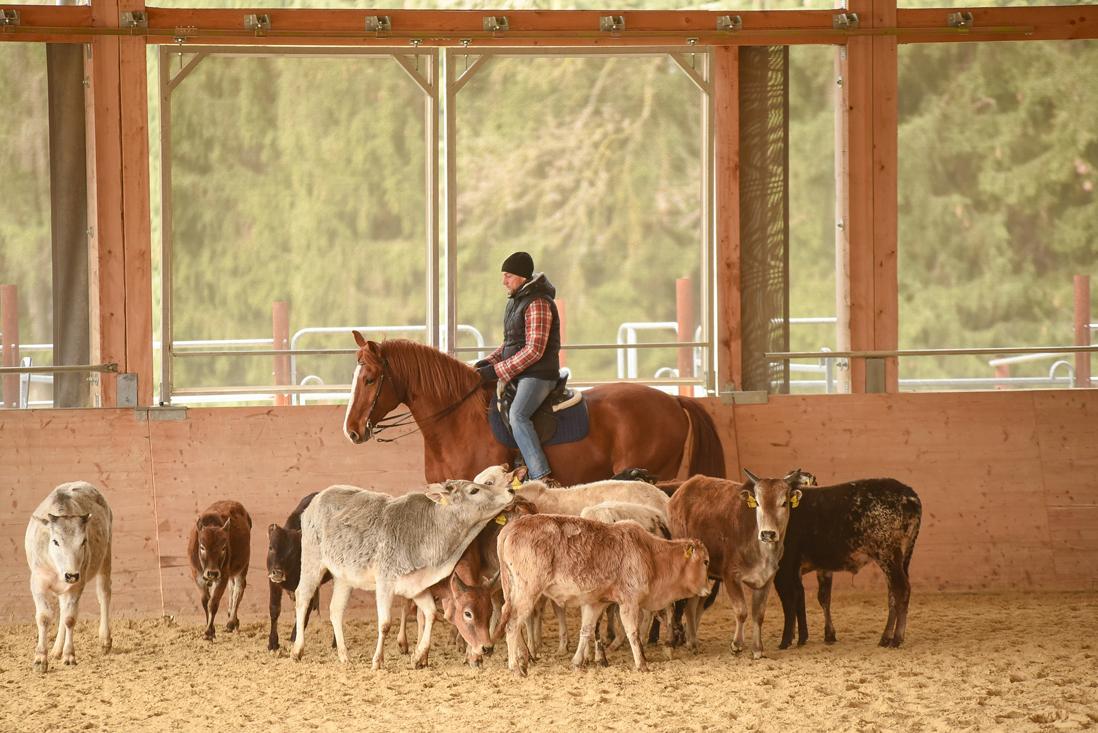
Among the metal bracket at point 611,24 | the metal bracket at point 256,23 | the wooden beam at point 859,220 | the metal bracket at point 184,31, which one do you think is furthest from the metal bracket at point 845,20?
the metal bracket at point 184,31

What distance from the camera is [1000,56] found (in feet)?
40.5

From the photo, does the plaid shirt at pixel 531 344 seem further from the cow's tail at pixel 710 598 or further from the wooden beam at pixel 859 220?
the wooden beam at pixel 859 220

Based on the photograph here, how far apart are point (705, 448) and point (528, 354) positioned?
5.78ft

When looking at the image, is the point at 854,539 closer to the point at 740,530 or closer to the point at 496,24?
the point at 740,530

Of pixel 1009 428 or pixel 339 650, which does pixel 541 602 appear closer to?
pixel 339 650

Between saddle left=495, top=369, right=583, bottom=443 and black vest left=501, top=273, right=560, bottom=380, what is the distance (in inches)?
4.6

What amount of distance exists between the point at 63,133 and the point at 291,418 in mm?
3160

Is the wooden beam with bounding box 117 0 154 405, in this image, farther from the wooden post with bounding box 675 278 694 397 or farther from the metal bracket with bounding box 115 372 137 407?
the wooden post with bounding box 675 278 694 397

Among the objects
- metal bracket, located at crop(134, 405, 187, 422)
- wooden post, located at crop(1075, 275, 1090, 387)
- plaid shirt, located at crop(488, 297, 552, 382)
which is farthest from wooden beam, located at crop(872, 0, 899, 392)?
metal bracket, located at crop(134, 405, 187, 422)

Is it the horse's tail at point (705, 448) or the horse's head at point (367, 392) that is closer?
the horse's head at point (367, 392)

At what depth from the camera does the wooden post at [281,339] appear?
1217 centimetres

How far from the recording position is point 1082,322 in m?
12.5

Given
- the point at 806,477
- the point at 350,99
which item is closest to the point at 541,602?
the point at 806,477

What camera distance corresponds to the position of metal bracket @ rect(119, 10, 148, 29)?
11.2m
